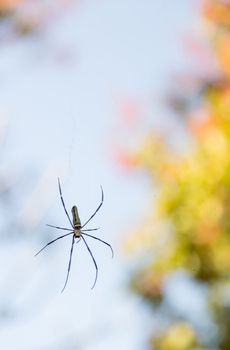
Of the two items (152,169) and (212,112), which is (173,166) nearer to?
(152,169)

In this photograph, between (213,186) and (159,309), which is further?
(159,309)

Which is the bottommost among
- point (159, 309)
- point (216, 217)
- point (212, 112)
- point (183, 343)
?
point (183, 343)

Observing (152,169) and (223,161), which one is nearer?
(223,161)

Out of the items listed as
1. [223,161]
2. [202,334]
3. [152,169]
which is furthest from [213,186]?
[202,334]

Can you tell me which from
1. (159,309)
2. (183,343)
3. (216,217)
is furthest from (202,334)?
(216,217)

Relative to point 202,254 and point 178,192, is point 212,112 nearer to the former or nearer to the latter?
point 178,192

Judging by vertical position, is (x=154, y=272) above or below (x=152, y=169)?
below

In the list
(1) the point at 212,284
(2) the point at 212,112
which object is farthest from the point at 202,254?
(2) the point at 212,112

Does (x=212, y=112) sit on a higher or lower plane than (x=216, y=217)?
higher

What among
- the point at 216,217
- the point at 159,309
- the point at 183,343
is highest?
the point at 216,217
